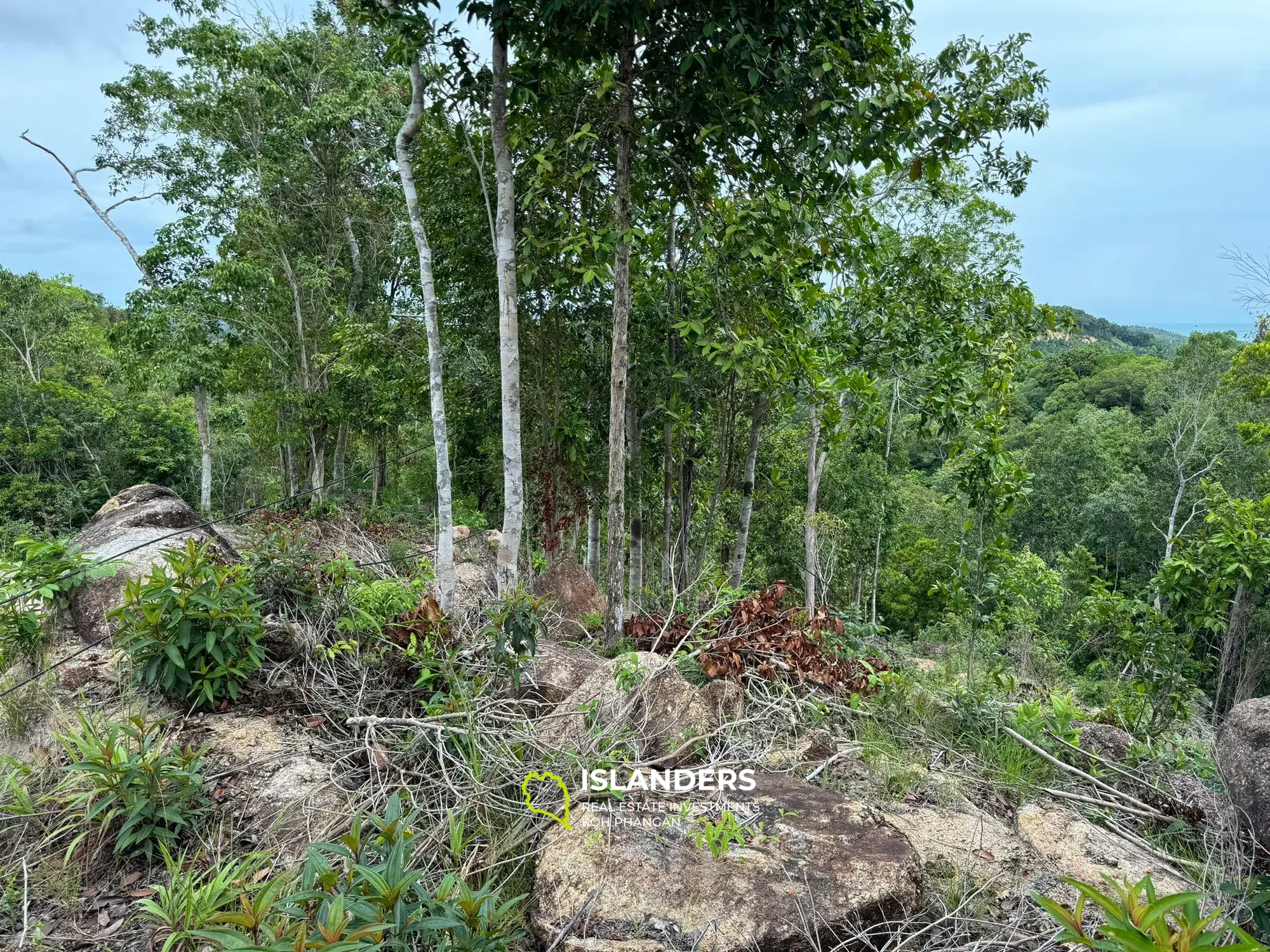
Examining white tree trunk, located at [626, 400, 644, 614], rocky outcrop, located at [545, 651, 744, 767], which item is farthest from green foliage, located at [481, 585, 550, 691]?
white tree trunk, located at [626, 400, 644, 614]

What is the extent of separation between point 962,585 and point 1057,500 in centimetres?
2386

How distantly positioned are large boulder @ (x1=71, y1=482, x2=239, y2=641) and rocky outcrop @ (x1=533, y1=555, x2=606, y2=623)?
2461 millimetres

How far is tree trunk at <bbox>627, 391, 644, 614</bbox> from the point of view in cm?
678

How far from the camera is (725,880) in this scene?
256 centimetres

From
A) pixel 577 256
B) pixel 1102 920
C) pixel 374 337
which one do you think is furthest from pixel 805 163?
pixel 1102 920

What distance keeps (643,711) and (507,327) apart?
2.53 meters

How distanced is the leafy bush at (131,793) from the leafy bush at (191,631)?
53 centimetres

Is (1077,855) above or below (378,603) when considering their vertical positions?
below

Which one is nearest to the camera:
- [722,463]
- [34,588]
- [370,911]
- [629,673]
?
[370,911]

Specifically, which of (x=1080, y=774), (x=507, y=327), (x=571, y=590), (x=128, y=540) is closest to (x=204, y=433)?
(x=128, y=540)

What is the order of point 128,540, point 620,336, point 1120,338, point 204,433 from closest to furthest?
1. point 620,336
2. point 128,540
3. point 204,433
4. point 1120,338

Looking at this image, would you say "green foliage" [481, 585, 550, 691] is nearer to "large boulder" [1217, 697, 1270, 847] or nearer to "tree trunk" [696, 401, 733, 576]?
"tree trunk" [696, 401, 733, 576]

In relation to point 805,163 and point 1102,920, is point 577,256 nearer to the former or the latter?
point 805,163

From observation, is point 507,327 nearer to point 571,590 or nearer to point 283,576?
point 283,576
